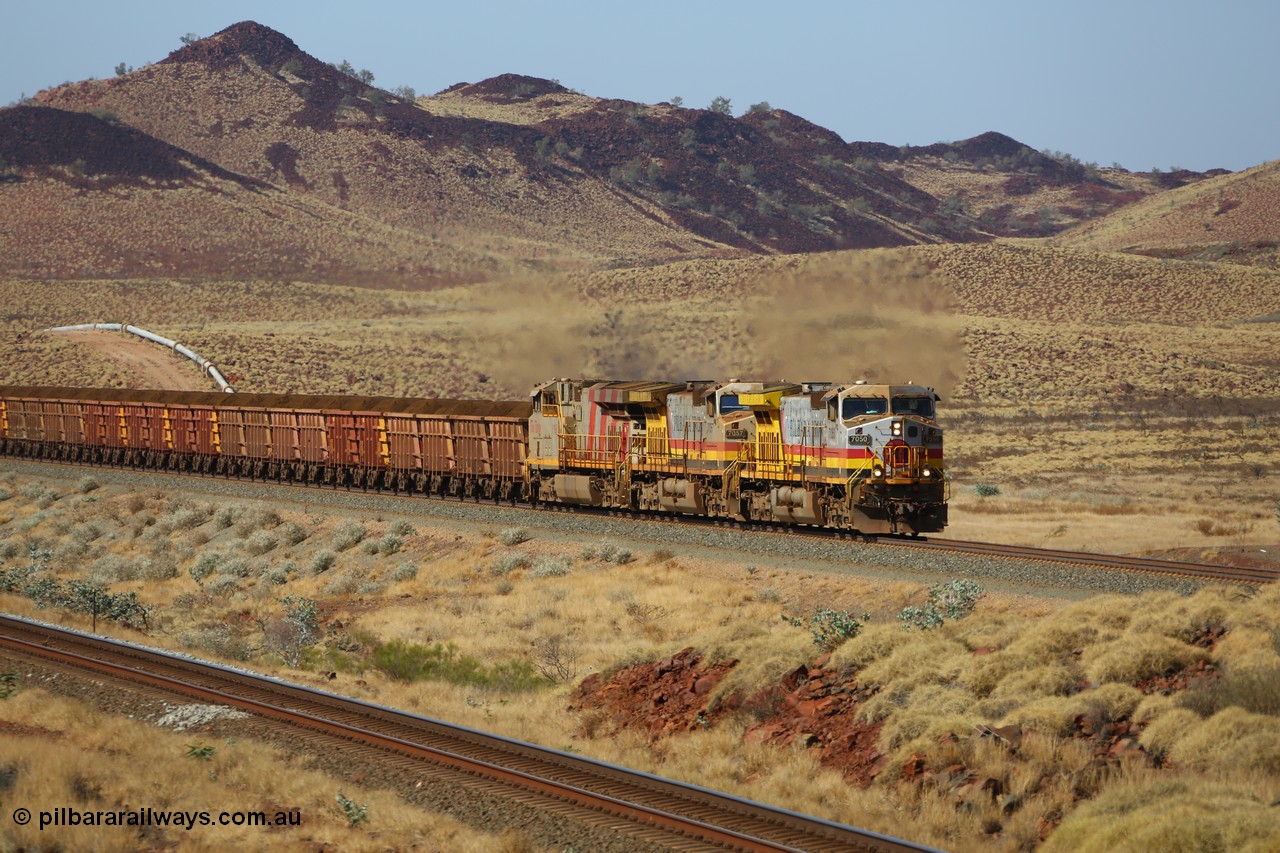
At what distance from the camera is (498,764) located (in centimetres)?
1547

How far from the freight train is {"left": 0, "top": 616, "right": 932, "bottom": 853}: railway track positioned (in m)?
13.9

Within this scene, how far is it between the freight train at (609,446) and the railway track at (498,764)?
13.9 metres

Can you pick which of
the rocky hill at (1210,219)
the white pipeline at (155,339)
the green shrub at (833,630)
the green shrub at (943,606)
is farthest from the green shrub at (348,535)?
the rocky hill at (1210,219)

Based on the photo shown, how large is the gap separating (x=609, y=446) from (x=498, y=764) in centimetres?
2083

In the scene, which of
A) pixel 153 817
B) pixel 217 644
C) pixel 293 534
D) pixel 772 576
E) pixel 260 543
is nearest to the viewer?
pixel 153 817

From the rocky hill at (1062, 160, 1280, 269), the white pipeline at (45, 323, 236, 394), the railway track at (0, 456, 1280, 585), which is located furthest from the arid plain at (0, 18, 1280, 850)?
the rocky hill at (1062, 160, 1280, 269)

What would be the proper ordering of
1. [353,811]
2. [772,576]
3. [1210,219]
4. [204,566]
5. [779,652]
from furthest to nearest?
[1210,219]
[204,566]
[772,576]
[779,652]
[353,811]

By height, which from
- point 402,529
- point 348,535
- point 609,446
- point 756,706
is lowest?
point 756,706

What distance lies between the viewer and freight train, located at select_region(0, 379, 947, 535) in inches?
1135

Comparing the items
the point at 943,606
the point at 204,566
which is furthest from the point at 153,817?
the point at 204,566

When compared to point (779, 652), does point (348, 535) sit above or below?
above

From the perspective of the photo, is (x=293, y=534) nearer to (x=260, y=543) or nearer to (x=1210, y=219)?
(x=260, y=543)

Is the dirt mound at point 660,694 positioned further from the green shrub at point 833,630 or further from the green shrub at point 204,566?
the green shrub at point 204,566

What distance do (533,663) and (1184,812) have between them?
1340 cm
